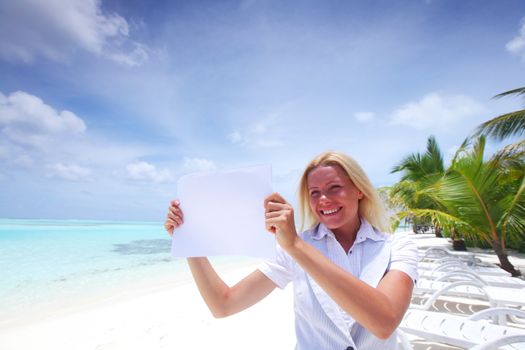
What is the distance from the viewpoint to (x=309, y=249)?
3.22 ft

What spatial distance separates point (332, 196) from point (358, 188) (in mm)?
183

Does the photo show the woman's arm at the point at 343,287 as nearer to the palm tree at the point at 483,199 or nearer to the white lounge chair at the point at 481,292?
the white lounge chair at the point at 481,292

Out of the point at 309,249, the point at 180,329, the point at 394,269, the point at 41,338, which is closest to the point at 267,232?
the point at 309,249

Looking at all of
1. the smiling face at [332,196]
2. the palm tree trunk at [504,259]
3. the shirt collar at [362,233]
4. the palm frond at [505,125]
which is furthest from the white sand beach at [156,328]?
the palm frond at [505,125]

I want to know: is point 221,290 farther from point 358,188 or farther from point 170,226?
point 358,188

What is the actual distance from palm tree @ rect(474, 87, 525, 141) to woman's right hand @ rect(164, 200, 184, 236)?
11.9 meters

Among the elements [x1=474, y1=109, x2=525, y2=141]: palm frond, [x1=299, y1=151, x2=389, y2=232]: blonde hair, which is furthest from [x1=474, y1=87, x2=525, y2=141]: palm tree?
[x1=299, y1=151, x2=389, y2=232]: blonde hair

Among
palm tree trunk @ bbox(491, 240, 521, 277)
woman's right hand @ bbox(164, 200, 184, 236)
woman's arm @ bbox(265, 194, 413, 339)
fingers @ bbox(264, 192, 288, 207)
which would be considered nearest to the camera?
woman's arm @ bbox(265, 194, 413, 339)

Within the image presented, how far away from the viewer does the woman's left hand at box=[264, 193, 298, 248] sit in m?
0.99

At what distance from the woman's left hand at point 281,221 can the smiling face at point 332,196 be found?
1.19ft

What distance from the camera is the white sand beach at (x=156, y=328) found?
4.14m

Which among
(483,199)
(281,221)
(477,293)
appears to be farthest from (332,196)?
(483,199)

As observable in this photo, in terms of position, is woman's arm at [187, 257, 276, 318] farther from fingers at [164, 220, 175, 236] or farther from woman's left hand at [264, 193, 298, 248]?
woman's left hand at [264, 193, 298, 248]

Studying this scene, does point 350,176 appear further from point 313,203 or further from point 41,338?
point 41,338
